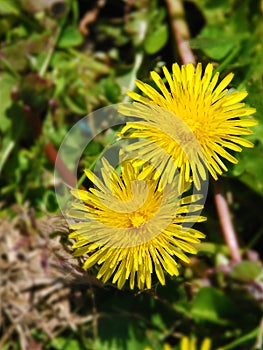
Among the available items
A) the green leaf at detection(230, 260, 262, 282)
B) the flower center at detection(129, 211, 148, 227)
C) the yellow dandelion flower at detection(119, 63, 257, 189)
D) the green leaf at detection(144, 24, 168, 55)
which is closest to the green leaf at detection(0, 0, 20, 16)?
the green leaf at detection(144, 24, 168, 55)

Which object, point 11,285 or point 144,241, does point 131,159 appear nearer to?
point 144,241

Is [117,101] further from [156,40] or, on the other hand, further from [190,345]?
[190,345]

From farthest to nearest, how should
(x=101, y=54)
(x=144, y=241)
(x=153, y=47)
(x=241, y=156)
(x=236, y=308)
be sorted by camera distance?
(x=101, y=54)
(x=153, y=47)
(x=236, y=308)
(x=241, y=156)
(x=144, y=241)

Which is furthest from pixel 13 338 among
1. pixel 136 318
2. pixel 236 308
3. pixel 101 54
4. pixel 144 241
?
pixel 101 54

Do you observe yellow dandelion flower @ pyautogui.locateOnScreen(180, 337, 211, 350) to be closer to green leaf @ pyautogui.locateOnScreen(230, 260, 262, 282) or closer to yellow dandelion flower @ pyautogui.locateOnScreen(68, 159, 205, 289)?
green leaf @ pyautogui.locateOnScreen(230, 260, 262, 282)

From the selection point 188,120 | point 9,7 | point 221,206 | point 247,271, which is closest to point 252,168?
point 221,206

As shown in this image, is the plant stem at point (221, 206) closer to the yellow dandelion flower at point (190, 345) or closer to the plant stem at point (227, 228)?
the plant stem at point (227, 228)
